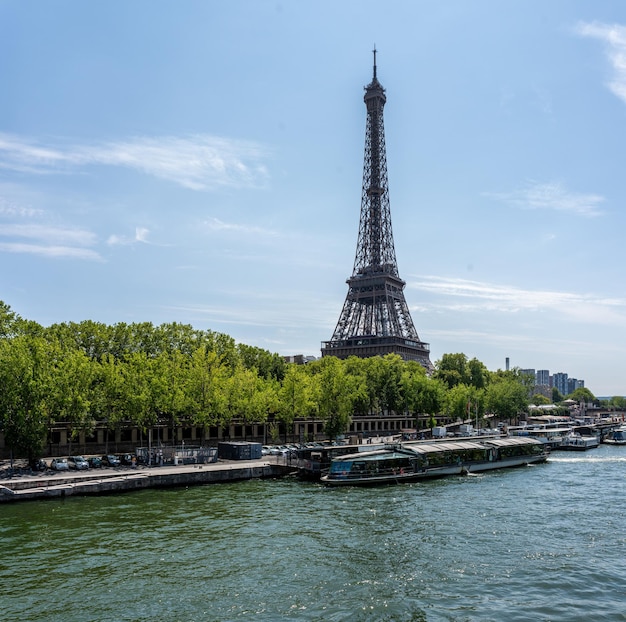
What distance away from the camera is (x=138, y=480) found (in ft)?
185

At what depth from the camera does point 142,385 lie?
242ft

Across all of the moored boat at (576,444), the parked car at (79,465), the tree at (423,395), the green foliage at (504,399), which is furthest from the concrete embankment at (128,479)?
the green foliage at (504,399)

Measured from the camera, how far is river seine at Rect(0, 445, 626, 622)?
26.8 metres

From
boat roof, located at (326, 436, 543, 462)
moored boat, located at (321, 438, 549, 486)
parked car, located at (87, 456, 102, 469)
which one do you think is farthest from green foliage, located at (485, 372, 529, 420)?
parked car, located at (87, 456, 102, 469)

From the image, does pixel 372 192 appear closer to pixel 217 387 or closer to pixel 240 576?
pixel 217 387

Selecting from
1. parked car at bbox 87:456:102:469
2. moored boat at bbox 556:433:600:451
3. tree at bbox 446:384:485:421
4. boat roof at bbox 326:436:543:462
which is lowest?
moored boat at bbox 556:433:600:451

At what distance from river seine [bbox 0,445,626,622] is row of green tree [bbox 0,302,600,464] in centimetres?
1601

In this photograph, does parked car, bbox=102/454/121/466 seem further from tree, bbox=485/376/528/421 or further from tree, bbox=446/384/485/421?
tree, bbox=485/376/528/421

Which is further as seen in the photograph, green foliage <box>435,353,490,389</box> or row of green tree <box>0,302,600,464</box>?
green foliage <box>435,353,490,389</box>

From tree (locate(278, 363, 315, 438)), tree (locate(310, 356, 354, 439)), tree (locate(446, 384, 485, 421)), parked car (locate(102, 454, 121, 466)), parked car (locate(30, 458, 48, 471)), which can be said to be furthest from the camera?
tree (locate(446, 384, 485, 421))

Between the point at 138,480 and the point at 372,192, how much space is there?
498ft

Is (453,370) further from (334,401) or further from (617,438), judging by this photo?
(334,401)

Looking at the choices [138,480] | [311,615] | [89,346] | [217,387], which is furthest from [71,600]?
[89,346]

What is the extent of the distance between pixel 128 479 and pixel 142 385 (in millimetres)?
19606
